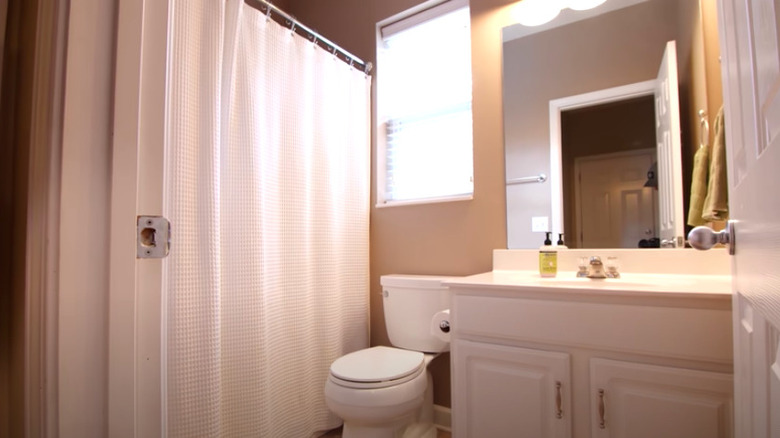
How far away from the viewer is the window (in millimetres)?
1874

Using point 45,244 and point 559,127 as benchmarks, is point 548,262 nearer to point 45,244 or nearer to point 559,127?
point 559,127

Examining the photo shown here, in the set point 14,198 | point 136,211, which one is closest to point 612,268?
point 136,211

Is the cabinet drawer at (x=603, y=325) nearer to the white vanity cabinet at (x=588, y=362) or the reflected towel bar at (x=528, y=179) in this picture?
the white vanity cabinet at (x=588, y=362)

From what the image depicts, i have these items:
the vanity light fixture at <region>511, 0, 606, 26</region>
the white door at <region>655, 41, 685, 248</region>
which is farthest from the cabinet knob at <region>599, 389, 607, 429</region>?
the vanity light fixture at <region>511, 0, 606, 26</region>

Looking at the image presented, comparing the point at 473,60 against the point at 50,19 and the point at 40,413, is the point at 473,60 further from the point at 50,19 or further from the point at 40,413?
the point at 40,413

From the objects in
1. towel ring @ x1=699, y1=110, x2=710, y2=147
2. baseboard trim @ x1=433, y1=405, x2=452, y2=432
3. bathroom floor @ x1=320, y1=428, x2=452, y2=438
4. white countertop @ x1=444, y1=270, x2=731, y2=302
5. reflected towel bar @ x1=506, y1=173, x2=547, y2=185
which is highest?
towel ring @ x1=699, y1=110, x2=710, y2=147

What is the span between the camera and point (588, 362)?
100 centimetres

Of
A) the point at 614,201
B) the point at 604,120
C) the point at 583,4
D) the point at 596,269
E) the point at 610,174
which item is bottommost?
the point at 596,269

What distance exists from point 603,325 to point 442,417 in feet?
3.60

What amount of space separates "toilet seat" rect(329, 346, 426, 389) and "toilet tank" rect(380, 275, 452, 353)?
0.47ft

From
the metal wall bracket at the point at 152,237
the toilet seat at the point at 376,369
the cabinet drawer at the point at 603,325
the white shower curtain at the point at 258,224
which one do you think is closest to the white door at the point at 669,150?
the cabinet drawer at the point at 603,325

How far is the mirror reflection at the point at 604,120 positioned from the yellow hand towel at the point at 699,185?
1.7 inches

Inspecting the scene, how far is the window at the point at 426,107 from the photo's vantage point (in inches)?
73.8

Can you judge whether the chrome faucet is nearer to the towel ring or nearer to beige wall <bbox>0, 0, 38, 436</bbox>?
the towel ring
